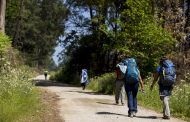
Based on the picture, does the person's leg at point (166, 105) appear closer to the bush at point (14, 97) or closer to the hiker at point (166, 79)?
the hiker at point (166, 79)

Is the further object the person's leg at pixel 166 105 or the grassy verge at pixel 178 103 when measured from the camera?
the grassy verge at pixel 178 103

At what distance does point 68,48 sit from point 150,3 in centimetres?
2080

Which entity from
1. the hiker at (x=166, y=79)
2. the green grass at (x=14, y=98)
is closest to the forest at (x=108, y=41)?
the green grass at (x=14, y=98)

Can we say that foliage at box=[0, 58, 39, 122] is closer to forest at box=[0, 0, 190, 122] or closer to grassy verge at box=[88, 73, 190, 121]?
forest at box=[0, 0, 190, 122]

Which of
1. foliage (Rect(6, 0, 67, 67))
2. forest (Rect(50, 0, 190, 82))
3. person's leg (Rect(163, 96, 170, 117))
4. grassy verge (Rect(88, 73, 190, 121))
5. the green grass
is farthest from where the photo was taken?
foliage (Rect(6, 0, 67, 67))

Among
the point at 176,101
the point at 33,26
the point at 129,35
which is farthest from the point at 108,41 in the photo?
the point at 33,26

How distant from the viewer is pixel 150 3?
32.5 meters

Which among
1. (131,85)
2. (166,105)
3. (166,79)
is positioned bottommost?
(166,105)

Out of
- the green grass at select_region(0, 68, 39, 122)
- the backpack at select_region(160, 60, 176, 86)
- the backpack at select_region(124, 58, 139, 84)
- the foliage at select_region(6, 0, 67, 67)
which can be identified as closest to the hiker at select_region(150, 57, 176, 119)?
the backpack at select_region(160, 60, 176, 86)

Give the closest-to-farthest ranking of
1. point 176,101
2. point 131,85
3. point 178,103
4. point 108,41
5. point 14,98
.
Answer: point 14,98
point 131,85
point 178,103
point 176,101
point 108,41

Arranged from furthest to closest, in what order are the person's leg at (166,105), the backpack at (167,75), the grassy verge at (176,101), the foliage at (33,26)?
the foliage at (33,26) → the grassy verge at (176,101) → the person's leg at (166,105) → the backpack at (167,75)

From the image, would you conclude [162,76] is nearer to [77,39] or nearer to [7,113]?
[7,113]

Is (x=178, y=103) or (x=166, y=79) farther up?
(x=166, y=79)

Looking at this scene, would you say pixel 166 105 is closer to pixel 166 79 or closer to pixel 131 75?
pixel 166 79
